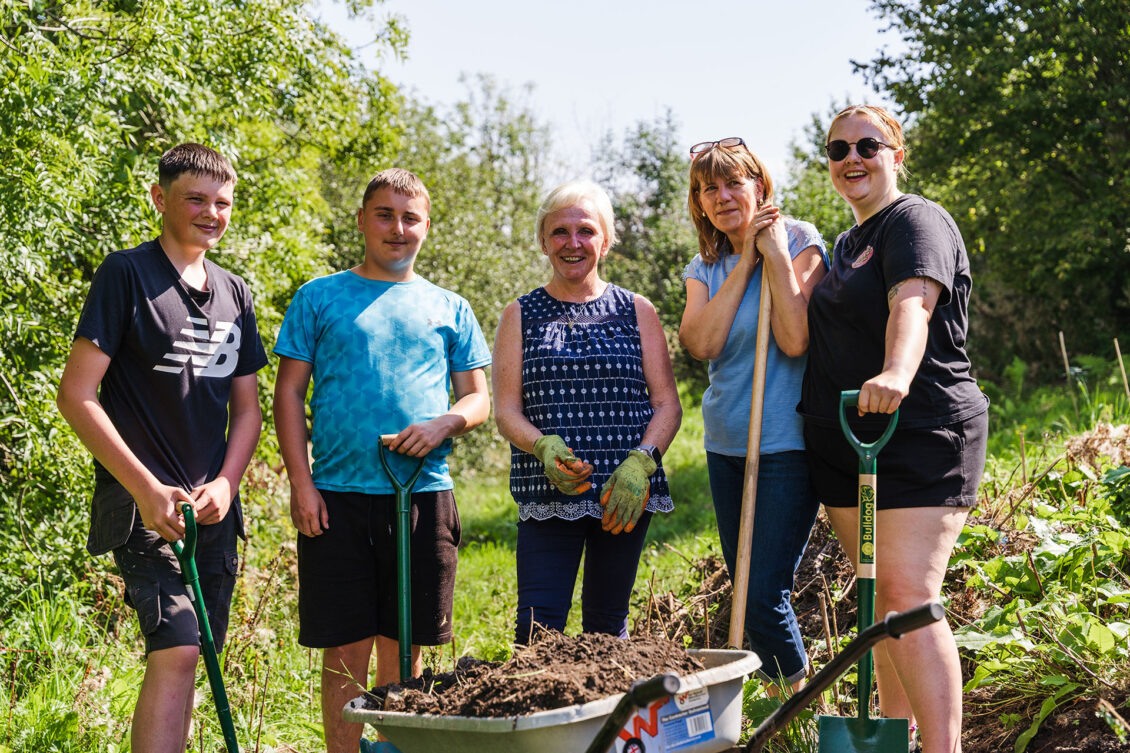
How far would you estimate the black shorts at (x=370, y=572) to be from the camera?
319 cm

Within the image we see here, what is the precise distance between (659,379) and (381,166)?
6.70 m

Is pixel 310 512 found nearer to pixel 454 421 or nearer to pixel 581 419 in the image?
pixel 454 421

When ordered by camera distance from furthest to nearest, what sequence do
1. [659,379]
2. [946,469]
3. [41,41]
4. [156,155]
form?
[156,155]
[41,41]
[659,379]
[946,469]

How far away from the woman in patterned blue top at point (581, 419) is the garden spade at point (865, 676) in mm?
693

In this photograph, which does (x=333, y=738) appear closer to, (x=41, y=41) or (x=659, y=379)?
(x=659, y=379)

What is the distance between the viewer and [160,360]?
2.99 m

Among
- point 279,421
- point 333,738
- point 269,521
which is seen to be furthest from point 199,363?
point 269,521

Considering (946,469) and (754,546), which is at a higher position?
(946,469)

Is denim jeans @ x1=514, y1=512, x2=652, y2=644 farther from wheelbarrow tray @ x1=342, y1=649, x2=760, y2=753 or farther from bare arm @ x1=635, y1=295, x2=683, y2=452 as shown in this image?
wheelbarrow tray @ x1=342, y1=649, x2=760, y2=753

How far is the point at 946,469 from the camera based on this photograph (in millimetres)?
2744

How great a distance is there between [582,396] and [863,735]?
1.25 metres

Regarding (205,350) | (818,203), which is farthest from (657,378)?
(818,203)

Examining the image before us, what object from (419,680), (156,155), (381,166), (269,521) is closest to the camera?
(419,680)

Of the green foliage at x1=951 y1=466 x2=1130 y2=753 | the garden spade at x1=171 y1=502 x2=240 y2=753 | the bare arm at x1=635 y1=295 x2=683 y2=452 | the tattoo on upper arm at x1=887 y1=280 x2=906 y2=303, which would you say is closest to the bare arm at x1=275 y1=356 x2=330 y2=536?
the garden spade at x1=171 y1=502 x2=240 y2=753
